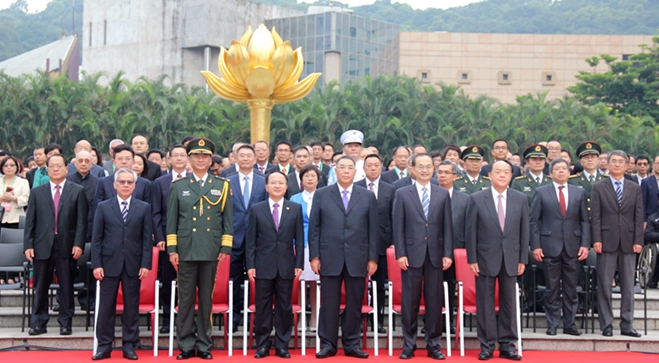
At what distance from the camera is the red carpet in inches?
274

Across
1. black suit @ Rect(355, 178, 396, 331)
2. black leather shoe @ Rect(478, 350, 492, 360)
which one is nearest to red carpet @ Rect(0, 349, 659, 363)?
black leather shoe @ Rect(478, 350, 492, 360)

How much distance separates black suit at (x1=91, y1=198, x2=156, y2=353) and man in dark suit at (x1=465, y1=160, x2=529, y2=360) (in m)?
3.02

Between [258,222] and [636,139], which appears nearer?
[258,222]

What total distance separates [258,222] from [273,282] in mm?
575

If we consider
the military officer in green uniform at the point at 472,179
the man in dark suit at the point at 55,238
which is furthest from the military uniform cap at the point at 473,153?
the man in dark suit at the point at 55,238

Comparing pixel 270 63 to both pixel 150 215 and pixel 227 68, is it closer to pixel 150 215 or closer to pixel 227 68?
pixel 227 68

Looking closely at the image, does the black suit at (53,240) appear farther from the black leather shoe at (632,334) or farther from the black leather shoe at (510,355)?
the black leather shoe at (632,334)

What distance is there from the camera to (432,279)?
729 centimetres

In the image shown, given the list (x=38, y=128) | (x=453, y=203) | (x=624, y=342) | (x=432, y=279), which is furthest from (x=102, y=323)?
(x=38, y=128)

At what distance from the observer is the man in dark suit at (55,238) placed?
25.1ft

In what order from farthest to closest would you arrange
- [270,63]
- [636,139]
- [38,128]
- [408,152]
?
[636,139] → [38,128] → [270,63] → [408,152]

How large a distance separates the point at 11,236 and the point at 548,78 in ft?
144

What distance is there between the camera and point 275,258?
24.1ft

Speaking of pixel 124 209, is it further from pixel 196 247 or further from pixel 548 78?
pixel 548 78
